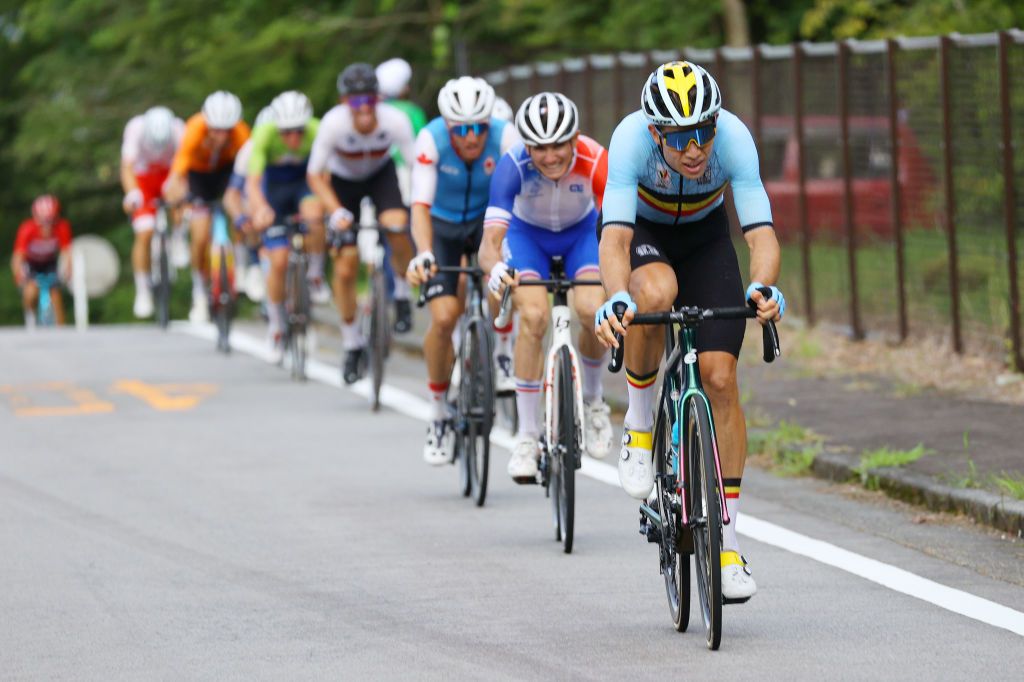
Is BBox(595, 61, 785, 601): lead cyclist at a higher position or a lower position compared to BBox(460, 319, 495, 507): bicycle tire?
higher

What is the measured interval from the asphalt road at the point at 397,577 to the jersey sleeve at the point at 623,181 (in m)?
1.43

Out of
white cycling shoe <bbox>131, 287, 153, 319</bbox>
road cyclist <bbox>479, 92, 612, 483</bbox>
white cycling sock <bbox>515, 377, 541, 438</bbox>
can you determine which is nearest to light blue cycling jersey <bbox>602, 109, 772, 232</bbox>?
road cyclist <bbox>479, 92, 612, 483</bbox>

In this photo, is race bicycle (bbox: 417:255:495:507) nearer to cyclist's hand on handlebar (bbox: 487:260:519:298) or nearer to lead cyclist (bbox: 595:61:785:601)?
cyclist's hand on handlebar (bbox: 487:260:519:298)

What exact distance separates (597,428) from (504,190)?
3.88 feet

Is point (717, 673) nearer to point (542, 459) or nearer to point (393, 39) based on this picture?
point (542, 459)

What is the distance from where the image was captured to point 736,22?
2850cm

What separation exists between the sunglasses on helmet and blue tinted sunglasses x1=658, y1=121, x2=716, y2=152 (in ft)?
Answer: 23.8

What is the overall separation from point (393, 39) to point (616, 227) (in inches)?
936

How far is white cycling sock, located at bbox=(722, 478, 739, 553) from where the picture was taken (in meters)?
7.48

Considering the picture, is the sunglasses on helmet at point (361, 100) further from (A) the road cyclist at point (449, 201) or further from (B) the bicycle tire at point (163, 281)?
(B) the bicycle tire at point (163, 281)

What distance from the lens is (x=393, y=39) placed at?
3119 cm

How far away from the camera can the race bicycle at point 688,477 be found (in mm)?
7203

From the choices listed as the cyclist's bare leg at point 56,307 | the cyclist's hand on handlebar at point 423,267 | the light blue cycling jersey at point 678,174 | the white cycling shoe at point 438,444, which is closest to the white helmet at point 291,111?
the white cycling shoe at point 438,444

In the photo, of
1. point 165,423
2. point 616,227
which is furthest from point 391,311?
point 616,227
